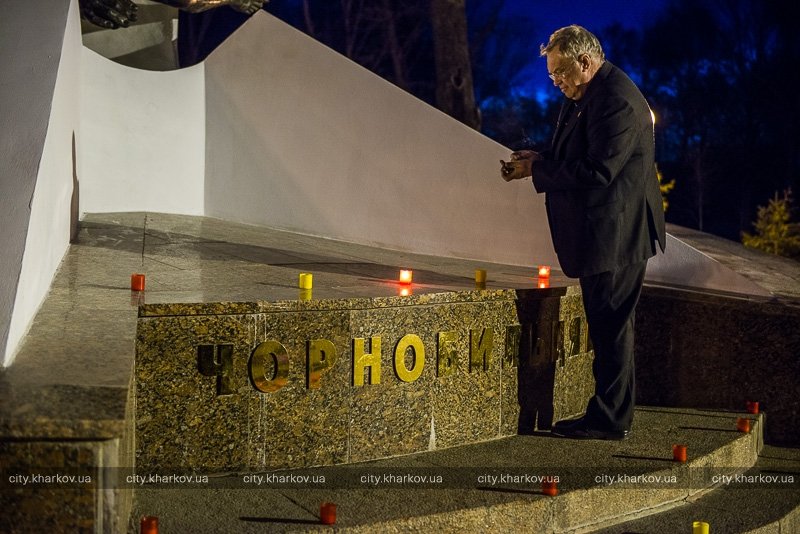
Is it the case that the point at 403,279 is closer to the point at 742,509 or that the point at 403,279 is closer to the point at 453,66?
the point at 742,509

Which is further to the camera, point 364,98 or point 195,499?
point 364,98

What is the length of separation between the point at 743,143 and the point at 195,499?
2922cm

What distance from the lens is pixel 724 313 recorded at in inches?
231

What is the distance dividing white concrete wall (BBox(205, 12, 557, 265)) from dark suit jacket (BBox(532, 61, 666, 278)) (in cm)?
238

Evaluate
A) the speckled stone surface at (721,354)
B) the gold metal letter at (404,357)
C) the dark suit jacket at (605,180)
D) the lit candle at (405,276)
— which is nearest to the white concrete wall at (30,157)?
the gold metal letter at (404,357)

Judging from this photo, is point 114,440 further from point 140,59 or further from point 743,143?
point 743,143

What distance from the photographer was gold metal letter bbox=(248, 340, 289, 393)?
4027mm

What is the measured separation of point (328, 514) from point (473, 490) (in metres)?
0.74

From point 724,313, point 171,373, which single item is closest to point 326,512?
point 171,373

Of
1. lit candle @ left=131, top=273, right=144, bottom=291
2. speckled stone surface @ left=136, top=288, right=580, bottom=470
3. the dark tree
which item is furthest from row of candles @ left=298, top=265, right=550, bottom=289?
the dark tree

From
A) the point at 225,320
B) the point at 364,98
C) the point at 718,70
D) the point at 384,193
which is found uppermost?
the point at 718,70

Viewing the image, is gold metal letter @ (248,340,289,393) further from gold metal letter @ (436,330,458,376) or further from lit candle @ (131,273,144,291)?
gold metal letter @ (436,330,458,376)

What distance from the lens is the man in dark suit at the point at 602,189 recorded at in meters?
4.38

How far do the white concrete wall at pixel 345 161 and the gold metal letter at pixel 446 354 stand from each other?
246 centimetres
